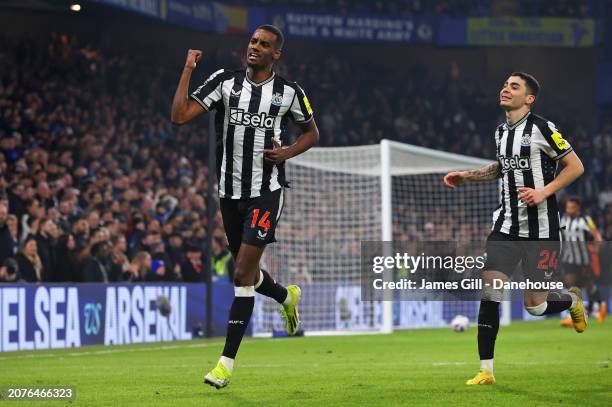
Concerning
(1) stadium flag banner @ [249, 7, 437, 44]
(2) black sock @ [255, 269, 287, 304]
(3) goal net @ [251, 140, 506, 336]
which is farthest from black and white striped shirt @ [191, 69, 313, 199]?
(1) stadium flag banner @ [249, 7, 437, 44]

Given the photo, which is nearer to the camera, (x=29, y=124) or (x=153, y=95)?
(x=29, y=124)

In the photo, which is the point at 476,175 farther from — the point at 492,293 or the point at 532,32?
the point at 532,32

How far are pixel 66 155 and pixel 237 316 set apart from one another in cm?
1231

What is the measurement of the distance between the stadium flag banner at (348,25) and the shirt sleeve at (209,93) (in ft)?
79.3

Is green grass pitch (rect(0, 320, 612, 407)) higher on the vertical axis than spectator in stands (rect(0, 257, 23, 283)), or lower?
lower

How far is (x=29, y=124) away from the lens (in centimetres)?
2133

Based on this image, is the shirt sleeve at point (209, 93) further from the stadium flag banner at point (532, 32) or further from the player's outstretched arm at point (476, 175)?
the stadium flag banner at point (532, 32)

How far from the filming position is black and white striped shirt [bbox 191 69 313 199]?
8.26 meters

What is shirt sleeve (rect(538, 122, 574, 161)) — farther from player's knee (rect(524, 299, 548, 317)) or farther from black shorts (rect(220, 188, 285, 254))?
→ black shorts (rect(220, 188, 285, 254))

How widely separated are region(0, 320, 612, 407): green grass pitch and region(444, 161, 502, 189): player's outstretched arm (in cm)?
157

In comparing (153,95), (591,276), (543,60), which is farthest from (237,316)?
(543,60)

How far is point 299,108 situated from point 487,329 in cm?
217

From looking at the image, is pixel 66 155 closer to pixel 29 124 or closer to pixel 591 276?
pixel 29 124

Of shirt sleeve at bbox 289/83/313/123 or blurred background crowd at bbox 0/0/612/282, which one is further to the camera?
blurred background crowd at bbox 0/0/612/282
